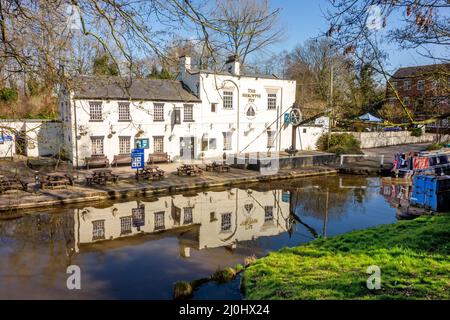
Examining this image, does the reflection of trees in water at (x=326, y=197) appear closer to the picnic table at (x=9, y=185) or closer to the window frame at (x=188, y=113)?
the window frame at (x=188, y=113)

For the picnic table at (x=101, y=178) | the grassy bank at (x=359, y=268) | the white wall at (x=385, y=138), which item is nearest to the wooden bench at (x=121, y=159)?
the picnic table at (x=101, y=178)

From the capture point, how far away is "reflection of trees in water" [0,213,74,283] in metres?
9.55

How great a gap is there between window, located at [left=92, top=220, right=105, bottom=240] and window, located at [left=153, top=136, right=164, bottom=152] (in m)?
12.0

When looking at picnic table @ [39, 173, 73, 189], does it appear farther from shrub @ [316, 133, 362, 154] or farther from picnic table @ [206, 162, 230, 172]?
shrub @ [316, 133, 362, 154]

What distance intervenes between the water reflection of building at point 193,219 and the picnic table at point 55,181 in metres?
2.94

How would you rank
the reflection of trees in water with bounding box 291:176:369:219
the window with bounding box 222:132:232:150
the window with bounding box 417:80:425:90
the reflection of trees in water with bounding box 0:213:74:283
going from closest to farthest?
the window with bounding box 417:80:425:90
the reflection of trees in water with bounding box 0:213:74:283
the reflection of trees in water with bounding box 291:176:369:219
the window with bounding box 222:132:232:150

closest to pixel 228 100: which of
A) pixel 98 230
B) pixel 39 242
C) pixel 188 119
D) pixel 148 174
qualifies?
pixel 188 119

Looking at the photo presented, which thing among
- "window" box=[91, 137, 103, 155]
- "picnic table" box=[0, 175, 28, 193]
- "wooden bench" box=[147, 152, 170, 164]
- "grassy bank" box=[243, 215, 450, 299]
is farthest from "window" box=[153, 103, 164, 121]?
"grassy bank" box=[243, 215, 450, 299]

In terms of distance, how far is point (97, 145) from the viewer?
22.9 meters

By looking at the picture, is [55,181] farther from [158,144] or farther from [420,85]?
[420,85]

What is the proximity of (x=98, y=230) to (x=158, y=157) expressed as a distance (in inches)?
482
